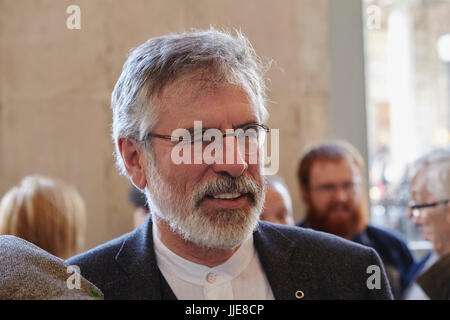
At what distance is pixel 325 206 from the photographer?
9.98 feet

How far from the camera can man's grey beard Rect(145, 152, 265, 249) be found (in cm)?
141

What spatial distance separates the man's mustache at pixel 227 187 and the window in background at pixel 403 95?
233cm

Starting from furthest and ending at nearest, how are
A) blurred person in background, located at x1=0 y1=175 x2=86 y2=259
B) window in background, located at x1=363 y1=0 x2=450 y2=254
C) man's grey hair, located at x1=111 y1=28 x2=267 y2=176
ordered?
window in background, located at x1=363 y1=0 x2=450 y2=254
blurred person in background, located at x1=0 y1=175 x2=86 y2=259
man's grey hair, located at x1=111 y1=28 x2=267 y2=176

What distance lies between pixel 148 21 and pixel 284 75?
0.68 meters

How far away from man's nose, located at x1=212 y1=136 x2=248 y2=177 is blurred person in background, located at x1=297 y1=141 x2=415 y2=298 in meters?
1.70

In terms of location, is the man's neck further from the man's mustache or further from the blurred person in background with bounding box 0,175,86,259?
the blurred person in background with bounding box 0,175,86,259

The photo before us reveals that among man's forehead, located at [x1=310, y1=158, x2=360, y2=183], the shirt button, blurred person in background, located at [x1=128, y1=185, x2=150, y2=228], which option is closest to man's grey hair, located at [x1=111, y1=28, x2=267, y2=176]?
the shirt button

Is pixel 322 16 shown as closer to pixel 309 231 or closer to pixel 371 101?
pixel 371 101

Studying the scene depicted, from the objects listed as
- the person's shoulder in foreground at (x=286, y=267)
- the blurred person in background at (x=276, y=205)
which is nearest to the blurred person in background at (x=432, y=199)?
the blurred person in background at (x=276, y=205)

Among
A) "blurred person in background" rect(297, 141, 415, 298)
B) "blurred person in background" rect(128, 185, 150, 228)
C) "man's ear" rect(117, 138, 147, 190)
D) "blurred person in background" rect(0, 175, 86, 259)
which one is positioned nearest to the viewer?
"man's ear" rect(117, 138, 147, 190)

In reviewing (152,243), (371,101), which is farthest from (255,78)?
(371,101)

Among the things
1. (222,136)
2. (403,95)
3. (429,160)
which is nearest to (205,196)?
(222,136)

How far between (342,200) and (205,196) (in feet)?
5.70
